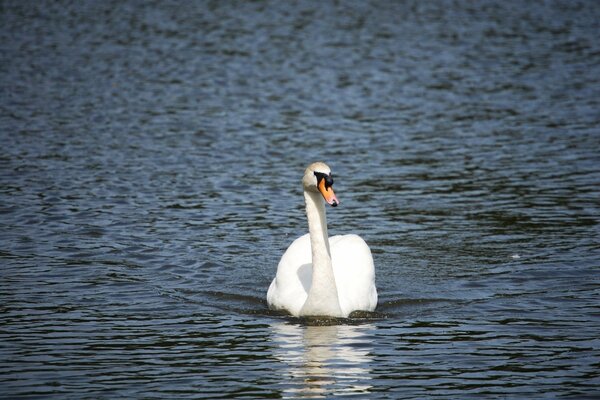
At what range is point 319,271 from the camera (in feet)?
37.5

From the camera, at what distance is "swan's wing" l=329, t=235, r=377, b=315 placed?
1182 centimetres

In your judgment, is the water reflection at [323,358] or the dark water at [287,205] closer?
the water reflection at [323,358]

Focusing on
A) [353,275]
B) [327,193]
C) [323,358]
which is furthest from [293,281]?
[323,358]

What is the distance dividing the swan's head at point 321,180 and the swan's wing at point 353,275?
116cm

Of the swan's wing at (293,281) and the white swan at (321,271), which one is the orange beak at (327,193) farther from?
the swan's wing at (293,281)

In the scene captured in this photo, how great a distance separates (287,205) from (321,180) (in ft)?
19.1

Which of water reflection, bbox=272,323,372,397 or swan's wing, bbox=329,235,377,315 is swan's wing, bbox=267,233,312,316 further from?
water reflection, bbox=272,323,372,397

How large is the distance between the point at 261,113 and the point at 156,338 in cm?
1374

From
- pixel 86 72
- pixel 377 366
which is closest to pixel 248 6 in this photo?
pixel 86 72

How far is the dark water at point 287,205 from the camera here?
9.95 meters

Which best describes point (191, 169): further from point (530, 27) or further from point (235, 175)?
point (530, 27)

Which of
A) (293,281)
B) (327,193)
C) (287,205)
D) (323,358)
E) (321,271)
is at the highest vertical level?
(327,193)

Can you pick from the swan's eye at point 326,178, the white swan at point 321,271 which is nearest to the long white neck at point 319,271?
the white swan at point 321,271

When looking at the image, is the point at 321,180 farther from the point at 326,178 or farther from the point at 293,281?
the point at 293,281
